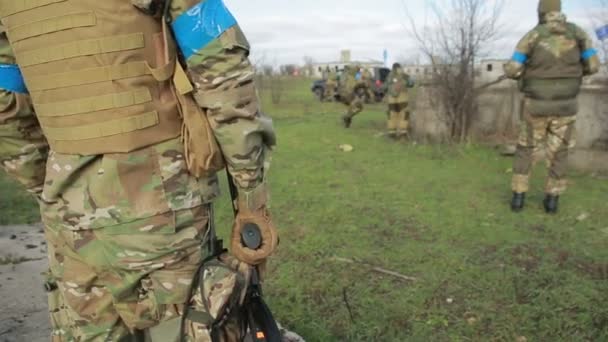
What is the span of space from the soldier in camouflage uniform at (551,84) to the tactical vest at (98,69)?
11.9 ft

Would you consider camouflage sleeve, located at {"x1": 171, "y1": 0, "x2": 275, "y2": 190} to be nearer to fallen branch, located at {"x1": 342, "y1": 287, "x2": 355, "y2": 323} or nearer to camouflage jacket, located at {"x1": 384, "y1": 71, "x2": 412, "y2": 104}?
fallen branch, located at {"x1": 342, "y1": 287, "x2": 355, "y2": 323}

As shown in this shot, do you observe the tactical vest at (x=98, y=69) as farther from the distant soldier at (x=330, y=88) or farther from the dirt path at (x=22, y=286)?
the distant soldier at (x=330, y=88)

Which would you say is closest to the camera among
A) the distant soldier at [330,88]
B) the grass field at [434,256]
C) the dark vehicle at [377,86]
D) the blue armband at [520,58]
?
the grass field at [434,256]

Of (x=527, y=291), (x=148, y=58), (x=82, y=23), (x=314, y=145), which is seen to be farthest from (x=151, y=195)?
(x=314, y=145)

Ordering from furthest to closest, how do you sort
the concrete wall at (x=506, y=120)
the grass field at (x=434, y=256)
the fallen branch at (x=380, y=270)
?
1. the concrete wall at (x=506, y=120)
2. the fallen branch at (x=380, y=270)
3. the grass field at (x=434, y=256)

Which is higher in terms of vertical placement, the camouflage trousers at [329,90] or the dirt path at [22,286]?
the camouflage trousers at [329,90]

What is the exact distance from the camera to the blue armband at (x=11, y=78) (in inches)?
64.0

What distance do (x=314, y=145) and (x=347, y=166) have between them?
75.1 inches

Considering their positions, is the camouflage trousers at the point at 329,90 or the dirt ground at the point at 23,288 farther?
the camouflage trousers at the point at 329,90

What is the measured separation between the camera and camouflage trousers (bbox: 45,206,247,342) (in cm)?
148

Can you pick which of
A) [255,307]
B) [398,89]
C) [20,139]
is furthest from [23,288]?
[398,89]

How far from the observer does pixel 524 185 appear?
4469 millimetres

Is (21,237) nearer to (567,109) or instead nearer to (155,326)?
(155,326)

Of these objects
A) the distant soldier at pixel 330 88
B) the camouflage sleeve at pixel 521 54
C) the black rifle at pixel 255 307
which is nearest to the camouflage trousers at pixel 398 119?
the camouflage sleeve at pixel 521 54
